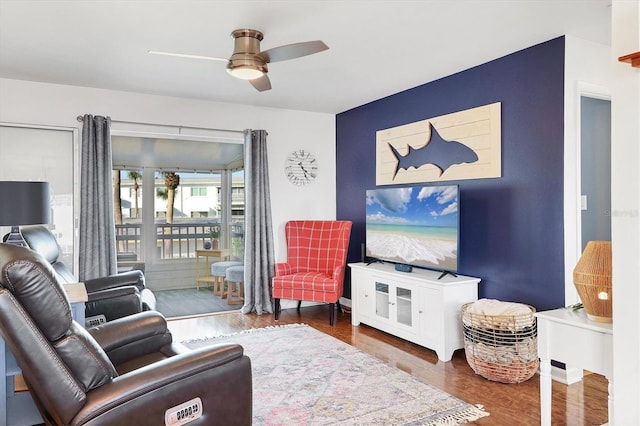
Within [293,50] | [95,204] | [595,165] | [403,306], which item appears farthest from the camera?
[95,204]

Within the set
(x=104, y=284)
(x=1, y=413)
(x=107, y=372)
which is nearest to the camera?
(x=107, y=372)

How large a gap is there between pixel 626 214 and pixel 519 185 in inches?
75.0

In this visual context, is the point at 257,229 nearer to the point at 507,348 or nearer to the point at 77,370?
the point at 507,348

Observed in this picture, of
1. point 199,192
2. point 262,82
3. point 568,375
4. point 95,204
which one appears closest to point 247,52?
point 262,82

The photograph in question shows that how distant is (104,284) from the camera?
3445 millimetres

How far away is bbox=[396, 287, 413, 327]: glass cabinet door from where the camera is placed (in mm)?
3992

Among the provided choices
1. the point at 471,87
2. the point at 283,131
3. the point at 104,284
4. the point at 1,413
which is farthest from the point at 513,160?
the point at 1,413

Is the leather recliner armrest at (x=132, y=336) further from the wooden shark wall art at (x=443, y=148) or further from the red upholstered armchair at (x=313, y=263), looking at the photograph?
the wooden shark wall art at (x=443, y=148)

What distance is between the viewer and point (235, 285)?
569cm

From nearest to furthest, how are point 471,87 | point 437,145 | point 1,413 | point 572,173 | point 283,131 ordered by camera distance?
point 1,413, point 572,173, point 471,87, point 437,145, point 283,131

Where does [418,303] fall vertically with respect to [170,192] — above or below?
below

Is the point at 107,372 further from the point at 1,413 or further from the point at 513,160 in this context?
the point at 513,160

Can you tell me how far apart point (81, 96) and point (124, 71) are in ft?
2.80

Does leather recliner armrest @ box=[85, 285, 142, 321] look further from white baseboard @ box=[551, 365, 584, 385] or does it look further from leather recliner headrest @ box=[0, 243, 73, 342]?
white baseboard @ box=[551, 365, 584, 385]
